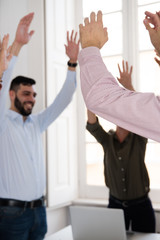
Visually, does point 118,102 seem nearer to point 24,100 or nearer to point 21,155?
point 21,155

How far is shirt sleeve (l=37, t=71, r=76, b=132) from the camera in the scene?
9.28 feet

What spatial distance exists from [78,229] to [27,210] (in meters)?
0.73

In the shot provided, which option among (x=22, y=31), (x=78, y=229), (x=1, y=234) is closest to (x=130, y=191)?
(x=78, y=229)

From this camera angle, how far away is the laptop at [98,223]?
1.84 metres

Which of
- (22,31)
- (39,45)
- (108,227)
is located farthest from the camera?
(39,45)

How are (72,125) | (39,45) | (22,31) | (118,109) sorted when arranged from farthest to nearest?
(72,125) < (39,45) < (22,31) < (118,109)

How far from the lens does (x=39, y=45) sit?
3334 millimetres

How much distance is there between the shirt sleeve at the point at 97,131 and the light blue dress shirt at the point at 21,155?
1.18ft

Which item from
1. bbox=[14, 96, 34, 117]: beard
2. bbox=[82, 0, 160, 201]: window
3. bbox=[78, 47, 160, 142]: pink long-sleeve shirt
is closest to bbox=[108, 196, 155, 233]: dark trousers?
bbox=[82, 0, 160, 201]: window

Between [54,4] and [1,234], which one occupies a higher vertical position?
[54,4]

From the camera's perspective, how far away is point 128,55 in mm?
3516

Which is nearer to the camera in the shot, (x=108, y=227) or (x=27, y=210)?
(x=108, y=227)

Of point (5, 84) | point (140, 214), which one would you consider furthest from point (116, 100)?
point (140, 214)

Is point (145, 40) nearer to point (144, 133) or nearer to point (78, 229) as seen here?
point (78, 229)
